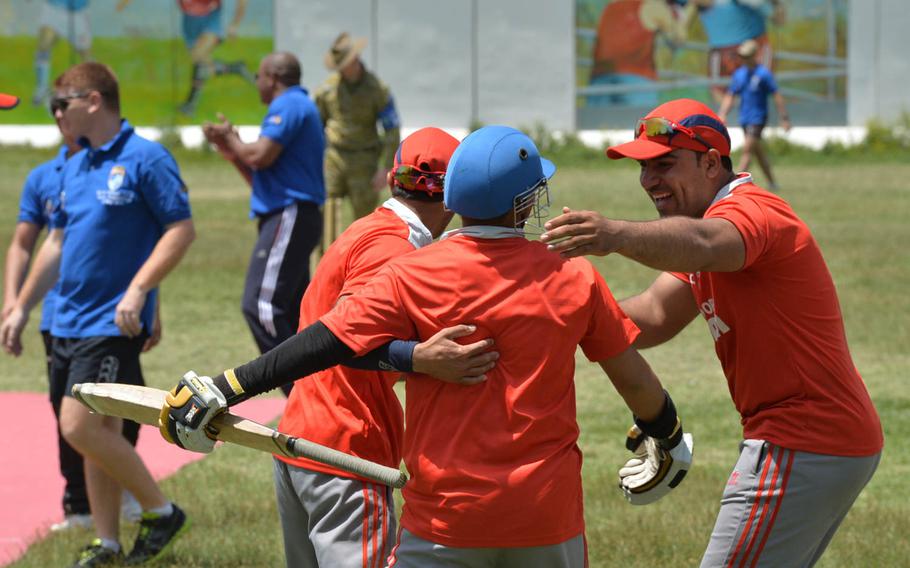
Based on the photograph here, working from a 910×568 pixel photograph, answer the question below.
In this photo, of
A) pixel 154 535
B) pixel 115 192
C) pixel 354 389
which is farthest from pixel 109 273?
pixel 354 389

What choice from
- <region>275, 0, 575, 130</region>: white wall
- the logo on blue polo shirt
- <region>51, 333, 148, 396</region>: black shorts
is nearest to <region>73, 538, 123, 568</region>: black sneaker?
<region>51, 333, 148, 396</region>: black shorts

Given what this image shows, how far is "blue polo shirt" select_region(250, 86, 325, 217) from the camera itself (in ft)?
31.7

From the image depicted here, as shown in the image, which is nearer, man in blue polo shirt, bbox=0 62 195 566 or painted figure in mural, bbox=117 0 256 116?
man in blue polo shirt, bbox=0 62 195 566

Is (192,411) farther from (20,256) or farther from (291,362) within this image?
(20,256)

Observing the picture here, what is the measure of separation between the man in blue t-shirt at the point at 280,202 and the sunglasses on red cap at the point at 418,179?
489 cm

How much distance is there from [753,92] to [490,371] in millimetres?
20646

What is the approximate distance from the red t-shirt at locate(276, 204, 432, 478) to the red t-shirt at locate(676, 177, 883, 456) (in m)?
1.00

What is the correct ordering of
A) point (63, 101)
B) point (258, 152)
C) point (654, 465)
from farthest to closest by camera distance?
point (258, 152) → point (63, 101) → point (654, 465)

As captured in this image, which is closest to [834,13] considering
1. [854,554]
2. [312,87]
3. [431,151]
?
[312,87]

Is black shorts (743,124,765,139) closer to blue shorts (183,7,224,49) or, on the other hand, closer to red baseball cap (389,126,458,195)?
blue shorts (183,7,224,49)

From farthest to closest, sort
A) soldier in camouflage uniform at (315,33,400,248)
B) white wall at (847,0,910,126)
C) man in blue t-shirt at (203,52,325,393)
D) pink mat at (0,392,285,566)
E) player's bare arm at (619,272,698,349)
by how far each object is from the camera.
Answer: white wall at (847,0,910,126) → soldier in camouflage uniform at (315,33,400,248) → man in blue t-shirt at (203,52,325,393) → pink mat at (0,392,285,566) → player's bare arm at (619,272,698,349)

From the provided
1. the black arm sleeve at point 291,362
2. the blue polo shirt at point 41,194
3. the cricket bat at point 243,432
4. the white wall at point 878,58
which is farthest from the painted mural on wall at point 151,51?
the black arm sleeve at point 291,362

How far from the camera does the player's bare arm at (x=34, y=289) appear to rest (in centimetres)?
707

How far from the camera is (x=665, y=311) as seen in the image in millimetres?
4844
